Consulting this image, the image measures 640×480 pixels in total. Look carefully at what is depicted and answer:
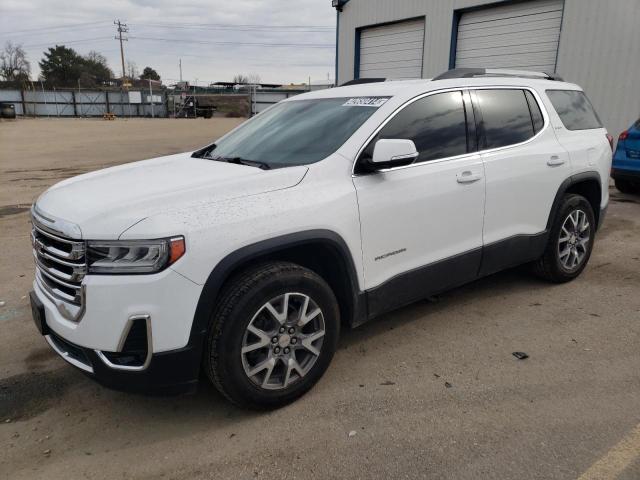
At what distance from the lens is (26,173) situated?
12.7m

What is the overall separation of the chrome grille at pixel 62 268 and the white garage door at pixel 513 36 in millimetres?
11894

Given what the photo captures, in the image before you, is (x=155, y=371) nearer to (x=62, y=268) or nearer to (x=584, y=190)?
(x=62, y=268)

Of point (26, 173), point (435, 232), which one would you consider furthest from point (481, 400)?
point (26, 173)

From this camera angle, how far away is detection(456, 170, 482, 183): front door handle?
3510 millimetres

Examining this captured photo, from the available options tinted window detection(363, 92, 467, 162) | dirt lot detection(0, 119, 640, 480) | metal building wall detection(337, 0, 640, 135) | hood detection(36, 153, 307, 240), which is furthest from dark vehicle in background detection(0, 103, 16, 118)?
tinted window detection(363, 92, 467, 162)

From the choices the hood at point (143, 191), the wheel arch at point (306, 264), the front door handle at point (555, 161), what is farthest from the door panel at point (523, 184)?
the hood at point (143, 191)

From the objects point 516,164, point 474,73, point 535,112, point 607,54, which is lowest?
point 516,164

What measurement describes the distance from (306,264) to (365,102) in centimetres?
123

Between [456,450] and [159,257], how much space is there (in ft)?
5.66

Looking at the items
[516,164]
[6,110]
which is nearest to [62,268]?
[516,164]

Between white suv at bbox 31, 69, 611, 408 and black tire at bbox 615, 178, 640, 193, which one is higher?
white suv at bbox 31, 69, 611, 408

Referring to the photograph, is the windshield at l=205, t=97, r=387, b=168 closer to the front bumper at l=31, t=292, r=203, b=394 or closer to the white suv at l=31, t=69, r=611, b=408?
the white suv at l=31, t=69, r=611, b=408

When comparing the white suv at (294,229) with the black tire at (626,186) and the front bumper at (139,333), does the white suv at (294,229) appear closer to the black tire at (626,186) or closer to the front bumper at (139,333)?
the front bumper at (139,333)

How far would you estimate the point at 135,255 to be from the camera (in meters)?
2.37
